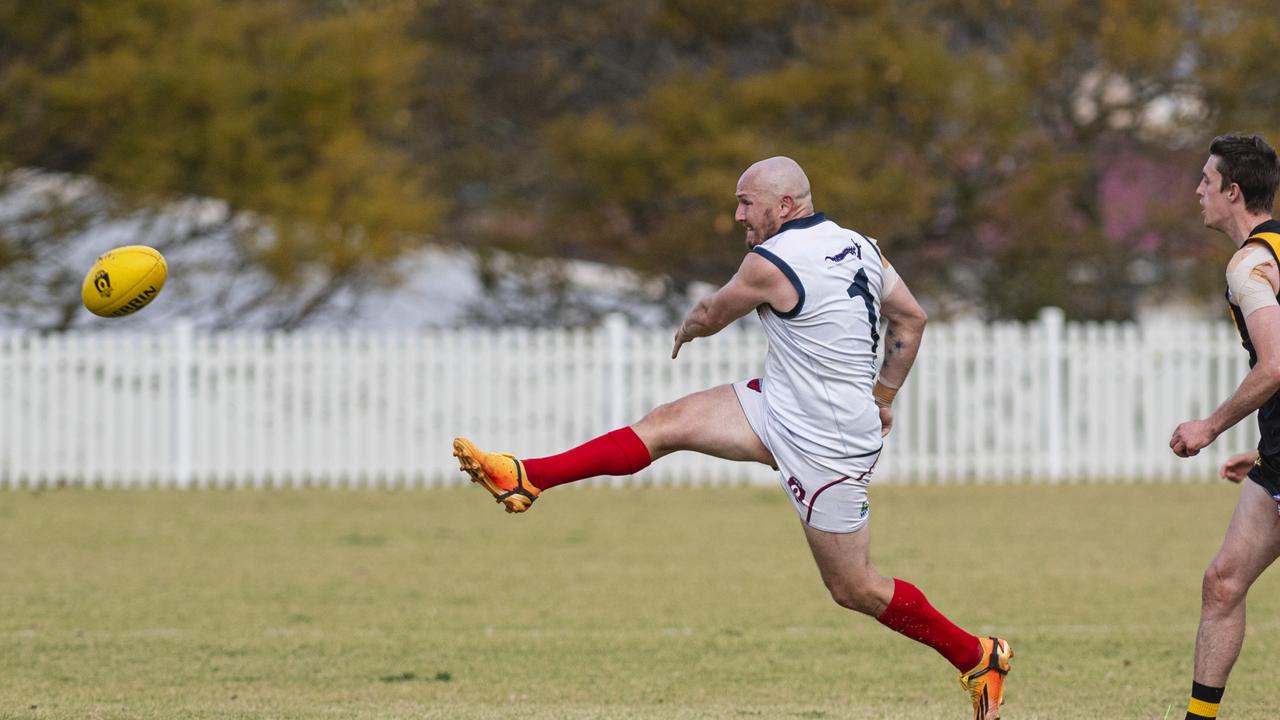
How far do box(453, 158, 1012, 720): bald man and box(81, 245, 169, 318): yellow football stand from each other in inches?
85.7

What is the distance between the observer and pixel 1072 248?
79.9 feet

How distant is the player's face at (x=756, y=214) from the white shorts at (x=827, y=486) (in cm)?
71

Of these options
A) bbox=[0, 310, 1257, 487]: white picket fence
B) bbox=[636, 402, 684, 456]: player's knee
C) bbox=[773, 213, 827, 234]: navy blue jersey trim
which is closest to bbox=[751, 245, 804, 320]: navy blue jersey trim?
bbox=[773, 213, 827, 234]: navy blue jersey trim

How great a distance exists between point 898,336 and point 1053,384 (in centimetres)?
1307

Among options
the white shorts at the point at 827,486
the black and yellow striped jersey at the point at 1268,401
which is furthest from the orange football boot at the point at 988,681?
the black and yellow striped jersey at the point at 1268,401

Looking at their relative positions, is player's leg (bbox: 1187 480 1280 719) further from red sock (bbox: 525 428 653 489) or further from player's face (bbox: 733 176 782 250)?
red sock (bbox: 525 428 653 489)

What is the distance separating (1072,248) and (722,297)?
1909 centimetres

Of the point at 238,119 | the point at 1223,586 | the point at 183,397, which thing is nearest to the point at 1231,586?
the point at 1223,586

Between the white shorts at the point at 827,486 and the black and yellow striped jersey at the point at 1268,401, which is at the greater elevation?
the black and yellow striped jersey at the point at 1268,401

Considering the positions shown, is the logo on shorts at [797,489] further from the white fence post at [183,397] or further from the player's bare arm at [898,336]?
the white fence post at [183,397]

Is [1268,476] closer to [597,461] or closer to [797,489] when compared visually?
[797,489]

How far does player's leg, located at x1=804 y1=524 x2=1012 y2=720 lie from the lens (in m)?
6.31

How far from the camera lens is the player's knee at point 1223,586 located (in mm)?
6102

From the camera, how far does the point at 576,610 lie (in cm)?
1029
